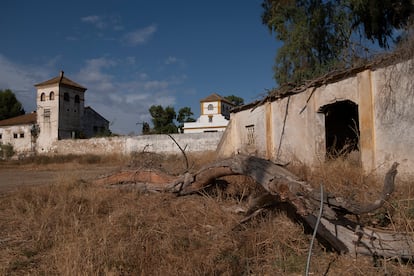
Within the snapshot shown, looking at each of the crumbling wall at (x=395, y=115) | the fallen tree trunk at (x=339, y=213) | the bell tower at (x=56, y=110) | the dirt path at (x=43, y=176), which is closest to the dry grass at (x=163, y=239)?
the fallen tree trunk at (x=339, y=213)

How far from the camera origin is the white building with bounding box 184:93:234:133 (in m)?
35.0

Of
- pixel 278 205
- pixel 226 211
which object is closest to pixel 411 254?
pixel 278 205

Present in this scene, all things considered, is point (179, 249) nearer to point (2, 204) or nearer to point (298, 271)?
point (298, 271)

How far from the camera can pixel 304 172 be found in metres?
5.55

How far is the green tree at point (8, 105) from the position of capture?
134 ft

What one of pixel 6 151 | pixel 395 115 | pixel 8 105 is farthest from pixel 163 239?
pixel 8 105

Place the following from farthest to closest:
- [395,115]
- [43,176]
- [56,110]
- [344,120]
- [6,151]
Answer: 1. [56,110]
2. [6,151]
3. [43,176]
4. [344,120]
5. [395,115]

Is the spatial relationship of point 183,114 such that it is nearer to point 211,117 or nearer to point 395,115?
point 211,117

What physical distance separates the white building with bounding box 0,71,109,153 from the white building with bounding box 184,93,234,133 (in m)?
Result: 12.0

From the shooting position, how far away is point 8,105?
41.7m

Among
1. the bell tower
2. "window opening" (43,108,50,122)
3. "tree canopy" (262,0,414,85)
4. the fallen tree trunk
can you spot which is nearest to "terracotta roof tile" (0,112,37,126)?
the bell tower

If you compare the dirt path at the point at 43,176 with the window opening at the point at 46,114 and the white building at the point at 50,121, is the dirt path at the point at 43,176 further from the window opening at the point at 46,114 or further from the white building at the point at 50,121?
the window opening at the point at 46,114

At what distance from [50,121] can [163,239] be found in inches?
1201

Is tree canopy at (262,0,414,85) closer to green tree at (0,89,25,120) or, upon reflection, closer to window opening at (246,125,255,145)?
window opening at (246,125,255,145)
